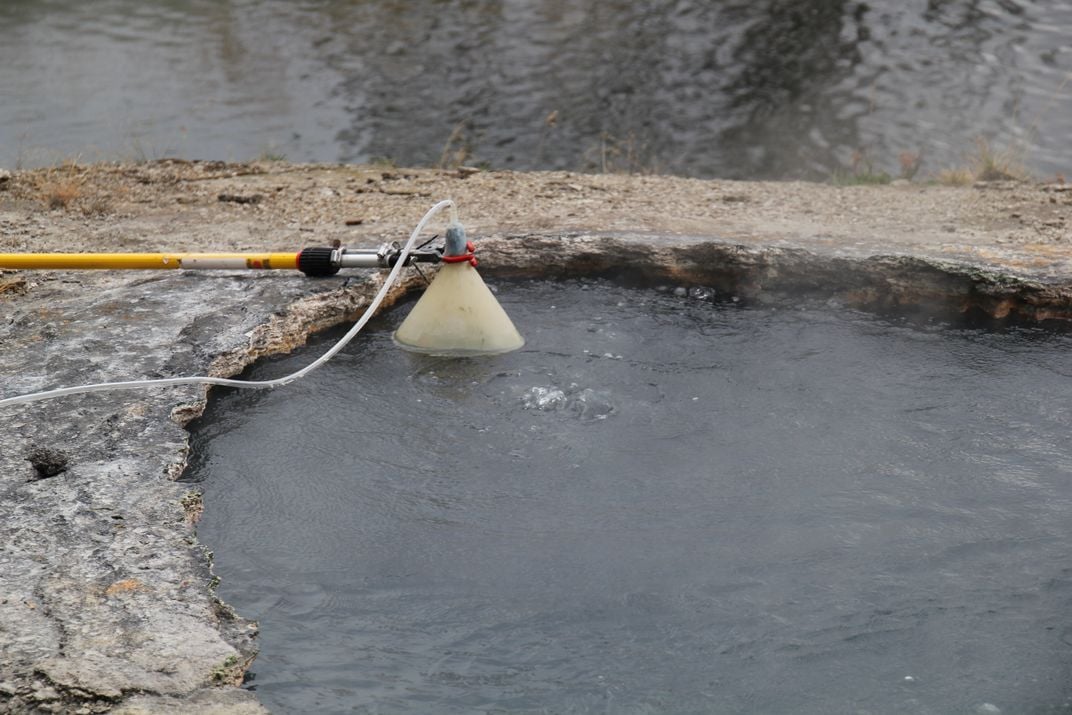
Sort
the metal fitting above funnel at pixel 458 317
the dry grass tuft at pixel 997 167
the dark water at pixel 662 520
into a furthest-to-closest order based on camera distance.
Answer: the dry grass tuft at pixel 997 167, the metal fitting above funnel at pixel 458 317, the dark water at pixel 662 520

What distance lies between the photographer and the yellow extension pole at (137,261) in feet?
15.0

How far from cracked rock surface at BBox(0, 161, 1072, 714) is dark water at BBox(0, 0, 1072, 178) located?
9.65 feet

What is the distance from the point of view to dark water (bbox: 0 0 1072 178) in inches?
424

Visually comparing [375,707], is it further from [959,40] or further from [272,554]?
[959,40]

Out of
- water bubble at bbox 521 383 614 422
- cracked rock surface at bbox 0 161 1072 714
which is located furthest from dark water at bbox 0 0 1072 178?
water bubble at bbox 521 383 614 422

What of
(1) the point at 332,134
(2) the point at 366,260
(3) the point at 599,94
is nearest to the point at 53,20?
(1) the point at 332,134

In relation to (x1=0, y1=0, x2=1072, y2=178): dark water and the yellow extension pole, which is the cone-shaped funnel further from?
(x1=0, y1=0, x2=1072, y2=178): dark water

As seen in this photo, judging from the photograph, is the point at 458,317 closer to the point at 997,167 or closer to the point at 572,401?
the point at 572,401

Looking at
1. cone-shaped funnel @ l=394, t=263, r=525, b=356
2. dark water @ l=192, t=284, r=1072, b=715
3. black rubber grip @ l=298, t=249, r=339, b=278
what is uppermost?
black rubber grip @ l=298, t=249, r=339, b=278

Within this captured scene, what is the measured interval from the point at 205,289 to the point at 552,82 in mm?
7740

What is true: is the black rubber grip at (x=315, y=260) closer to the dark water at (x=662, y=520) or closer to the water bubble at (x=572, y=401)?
the dark water at (x=662, y=520)

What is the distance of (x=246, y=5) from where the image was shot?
14.6m

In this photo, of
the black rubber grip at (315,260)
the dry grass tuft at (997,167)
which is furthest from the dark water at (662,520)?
the dry grass tuft at (997,167)

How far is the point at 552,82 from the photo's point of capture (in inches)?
485
